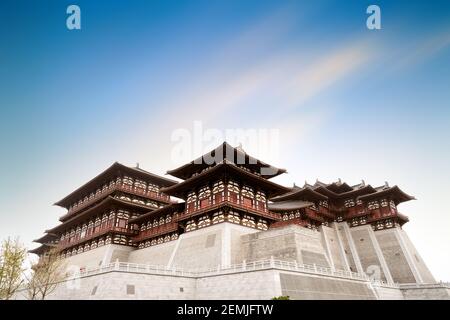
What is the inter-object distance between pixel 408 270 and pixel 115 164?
41.9 metres

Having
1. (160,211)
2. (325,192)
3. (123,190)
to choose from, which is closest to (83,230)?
(123,190)

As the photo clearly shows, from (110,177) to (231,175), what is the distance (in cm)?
2475

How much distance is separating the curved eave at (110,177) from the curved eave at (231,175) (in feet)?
43.9

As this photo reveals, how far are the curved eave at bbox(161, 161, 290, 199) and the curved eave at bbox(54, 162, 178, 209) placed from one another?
43.9 ft

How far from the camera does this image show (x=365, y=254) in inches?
1699

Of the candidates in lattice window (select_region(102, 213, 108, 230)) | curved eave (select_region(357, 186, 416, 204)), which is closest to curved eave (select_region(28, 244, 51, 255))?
lattice window (select_region(102, 213, 108, 230))

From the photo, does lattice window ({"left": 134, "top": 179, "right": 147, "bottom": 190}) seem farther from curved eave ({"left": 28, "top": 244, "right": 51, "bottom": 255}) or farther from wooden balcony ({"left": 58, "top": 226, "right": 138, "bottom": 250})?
curved eave ({"left": 28, "top": 244, "right": 51, "bottom": 255})

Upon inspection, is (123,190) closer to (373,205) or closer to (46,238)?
(46,238)

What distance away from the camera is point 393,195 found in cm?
4503

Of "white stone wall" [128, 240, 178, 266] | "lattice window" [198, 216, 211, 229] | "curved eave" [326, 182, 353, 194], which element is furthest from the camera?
"curved eave" [326, 182, 353, 194]

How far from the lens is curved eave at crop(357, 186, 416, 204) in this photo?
44.2 meters

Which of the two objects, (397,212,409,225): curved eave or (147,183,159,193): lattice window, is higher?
(147,183,159,193): lattice window

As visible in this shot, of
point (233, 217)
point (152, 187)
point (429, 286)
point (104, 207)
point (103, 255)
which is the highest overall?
point (152, 187)
